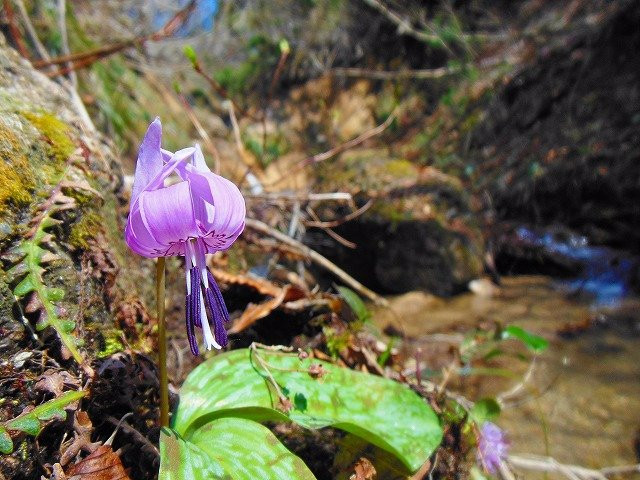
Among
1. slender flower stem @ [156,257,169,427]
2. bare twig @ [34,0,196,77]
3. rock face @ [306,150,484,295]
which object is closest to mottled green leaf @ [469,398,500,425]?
slender flower stem @ [156,257,169,427]

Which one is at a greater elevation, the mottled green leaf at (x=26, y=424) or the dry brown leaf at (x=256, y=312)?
the mottled green leaf at (x=26, y=424)

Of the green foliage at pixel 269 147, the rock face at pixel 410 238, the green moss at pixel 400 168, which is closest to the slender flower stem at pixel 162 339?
the rock face at pixel 410 238

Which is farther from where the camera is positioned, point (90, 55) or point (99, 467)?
point (90, 55)

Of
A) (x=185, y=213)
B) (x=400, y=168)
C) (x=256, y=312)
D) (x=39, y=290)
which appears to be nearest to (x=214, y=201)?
(x=185, y=213)

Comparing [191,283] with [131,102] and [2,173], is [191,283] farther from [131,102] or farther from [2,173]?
[131,102]

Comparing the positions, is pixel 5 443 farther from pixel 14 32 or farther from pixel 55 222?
pixel 14 32

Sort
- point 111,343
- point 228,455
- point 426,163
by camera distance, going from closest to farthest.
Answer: point 228,455, point 111,343, point 426,163

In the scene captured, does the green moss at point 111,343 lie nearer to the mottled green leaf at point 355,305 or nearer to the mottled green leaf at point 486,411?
the mottled green leaf at point 355,305
